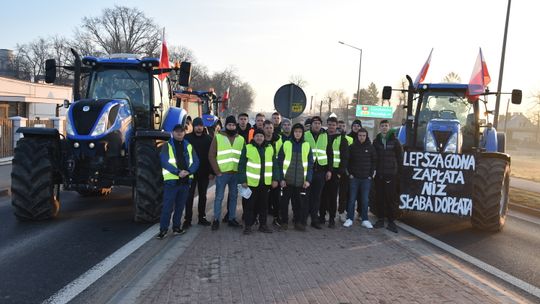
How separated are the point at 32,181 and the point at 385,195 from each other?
584 centimetres

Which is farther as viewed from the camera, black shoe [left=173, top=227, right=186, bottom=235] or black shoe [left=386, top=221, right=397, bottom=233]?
black shoe [left=386, top=221, right=397, bottom=233]

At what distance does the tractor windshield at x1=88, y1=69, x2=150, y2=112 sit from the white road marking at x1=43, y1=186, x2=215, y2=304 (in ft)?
10.3

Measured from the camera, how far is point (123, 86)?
29.1ft

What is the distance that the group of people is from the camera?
21.9 ft

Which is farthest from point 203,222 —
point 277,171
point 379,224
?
point 379,224

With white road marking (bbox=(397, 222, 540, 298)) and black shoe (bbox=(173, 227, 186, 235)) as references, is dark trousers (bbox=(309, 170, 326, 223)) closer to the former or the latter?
white road marking (bbox=(397, 222, 540, 298))

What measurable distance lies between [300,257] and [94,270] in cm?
247

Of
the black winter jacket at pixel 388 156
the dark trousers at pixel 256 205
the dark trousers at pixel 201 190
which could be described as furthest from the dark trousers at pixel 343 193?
the dark trousers at pixel 201 190

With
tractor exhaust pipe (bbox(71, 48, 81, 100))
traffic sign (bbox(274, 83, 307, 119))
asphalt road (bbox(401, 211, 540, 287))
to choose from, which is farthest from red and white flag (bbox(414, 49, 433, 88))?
tractor exhaust pipe (bbox(71, 48, 81, 100))

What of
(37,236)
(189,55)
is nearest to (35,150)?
(37,236)

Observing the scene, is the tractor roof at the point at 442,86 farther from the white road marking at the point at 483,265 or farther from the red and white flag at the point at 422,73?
the white road marking at the point at 483,265

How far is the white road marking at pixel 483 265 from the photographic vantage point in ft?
16.6

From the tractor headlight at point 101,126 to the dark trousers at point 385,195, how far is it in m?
4.75

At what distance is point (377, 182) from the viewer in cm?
772
